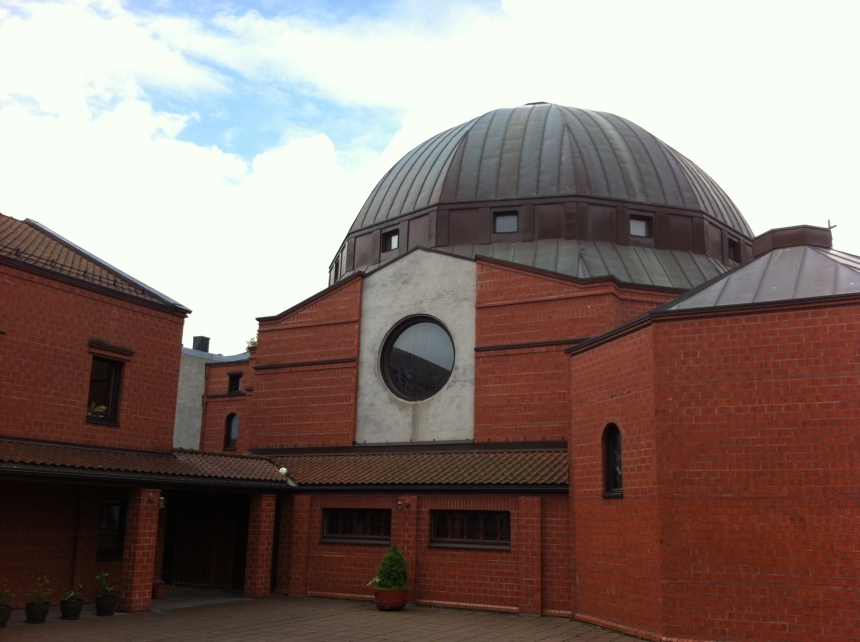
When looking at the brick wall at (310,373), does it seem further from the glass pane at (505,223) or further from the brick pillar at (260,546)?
the glass pane at (505,223)

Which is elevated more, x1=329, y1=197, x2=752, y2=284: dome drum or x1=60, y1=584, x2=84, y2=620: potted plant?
x1=329, y1=197, x2=752, y2=284: dome drum

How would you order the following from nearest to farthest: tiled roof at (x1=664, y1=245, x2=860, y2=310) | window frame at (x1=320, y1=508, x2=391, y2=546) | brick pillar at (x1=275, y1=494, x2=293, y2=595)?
tiled roof at (x1=664, y1=245, x2=860, y2=310)
window frame at (x1=320, y1=508, x2=391, y2=546)
brick pillar at (x1=275, y1=494, x2=293, y2=595)

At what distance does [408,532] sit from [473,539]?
4.94 ft

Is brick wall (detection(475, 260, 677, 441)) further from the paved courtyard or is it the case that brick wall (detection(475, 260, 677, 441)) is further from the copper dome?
the paved courtyard

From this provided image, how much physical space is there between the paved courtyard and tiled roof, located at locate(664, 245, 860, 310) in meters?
6.04

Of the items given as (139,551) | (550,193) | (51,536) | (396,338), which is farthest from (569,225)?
(51,536)

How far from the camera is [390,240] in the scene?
87.7 feet

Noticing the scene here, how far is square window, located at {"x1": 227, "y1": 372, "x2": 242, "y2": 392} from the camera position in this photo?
34.4 metres

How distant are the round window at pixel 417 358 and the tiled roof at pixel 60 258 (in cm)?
557

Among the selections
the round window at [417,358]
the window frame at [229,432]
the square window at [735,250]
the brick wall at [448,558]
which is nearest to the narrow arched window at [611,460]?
the brick wall at [448,558]

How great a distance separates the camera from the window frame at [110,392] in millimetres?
18033

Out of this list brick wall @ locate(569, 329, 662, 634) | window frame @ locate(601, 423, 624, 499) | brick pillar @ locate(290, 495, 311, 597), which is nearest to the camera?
brick wall @ locate(569, 329, 662, 634)

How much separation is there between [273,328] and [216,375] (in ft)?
40.0

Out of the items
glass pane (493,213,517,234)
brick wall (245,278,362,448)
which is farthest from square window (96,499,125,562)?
glass pane (493,213,517,234)
